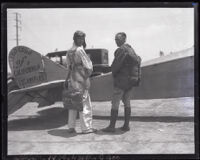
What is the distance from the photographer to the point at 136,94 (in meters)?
4.73

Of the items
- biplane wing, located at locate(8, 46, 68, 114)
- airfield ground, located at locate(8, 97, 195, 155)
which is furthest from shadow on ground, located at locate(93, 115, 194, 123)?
biplane wing, located at locate(8, 46, 68, 114)

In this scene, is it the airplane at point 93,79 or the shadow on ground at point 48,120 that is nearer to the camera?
the airplane at point 93,79

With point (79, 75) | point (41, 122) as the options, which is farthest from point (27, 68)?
point (41, 122)

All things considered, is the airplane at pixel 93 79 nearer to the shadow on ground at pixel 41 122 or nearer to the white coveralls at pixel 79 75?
the shadow on ground at pixel 41 122

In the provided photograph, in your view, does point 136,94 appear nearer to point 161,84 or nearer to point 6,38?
point 161,84

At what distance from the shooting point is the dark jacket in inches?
152

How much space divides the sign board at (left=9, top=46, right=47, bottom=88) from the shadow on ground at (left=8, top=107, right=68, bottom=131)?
0.85 metres

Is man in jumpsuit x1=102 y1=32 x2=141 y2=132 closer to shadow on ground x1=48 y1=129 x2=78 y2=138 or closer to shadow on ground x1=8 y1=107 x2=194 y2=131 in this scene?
shadow on ground x1=48 y1=129 x2=78 y2=138

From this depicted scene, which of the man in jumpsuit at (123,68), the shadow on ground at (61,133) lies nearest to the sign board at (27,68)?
the shadow on ground at (61,133)

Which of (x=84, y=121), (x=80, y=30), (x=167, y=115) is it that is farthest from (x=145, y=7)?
(x=167, y=115)

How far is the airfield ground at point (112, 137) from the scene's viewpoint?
3369 millimetres

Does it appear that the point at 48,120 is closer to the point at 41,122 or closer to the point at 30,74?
the point at 41,122

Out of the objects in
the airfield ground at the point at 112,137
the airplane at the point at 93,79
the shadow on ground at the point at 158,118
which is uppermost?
the airplane at the point at 93,79

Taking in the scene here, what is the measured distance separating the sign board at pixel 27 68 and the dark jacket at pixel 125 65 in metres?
1.45
